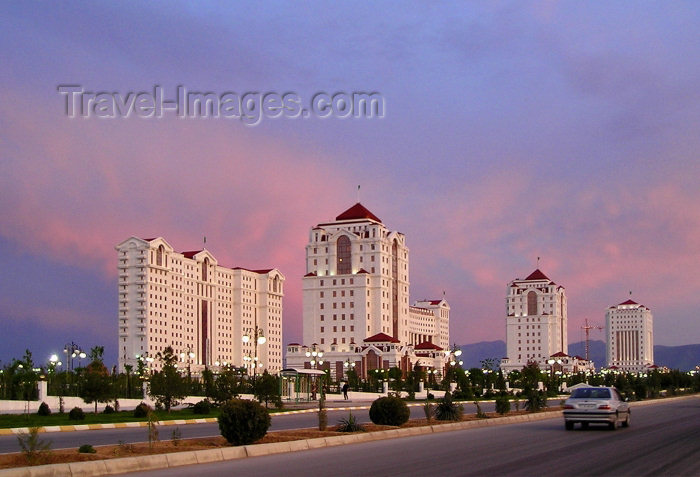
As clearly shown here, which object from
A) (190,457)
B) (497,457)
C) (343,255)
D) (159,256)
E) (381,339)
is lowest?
(381,339)

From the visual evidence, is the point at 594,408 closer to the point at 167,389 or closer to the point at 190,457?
the point at 190,457

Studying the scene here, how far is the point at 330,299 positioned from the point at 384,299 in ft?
26.6

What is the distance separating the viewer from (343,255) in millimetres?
147625

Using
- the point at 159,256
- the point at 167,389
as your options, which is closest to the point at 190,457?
the point at 167,389

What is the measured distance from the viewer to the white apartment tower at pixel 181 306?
165875 mm

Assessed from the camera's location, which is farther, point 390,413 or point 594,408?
point 390,413

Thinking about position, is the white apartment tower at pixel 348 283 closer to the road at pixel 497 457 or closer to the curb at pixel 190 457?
the curb at pixel 190 457

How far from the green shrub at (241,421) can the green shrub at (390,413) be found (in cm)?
769

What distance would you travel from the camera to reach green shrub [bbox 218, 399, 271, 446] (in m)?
19.9

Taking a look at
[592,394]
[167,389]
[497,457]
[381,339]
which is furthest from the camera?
[381,339]

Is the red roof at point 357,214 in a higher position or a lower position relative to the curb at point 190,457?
higher

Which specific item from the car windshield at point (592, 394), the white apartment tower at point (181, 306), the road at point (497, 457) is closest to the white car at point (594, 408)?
the car windshield at point (592, 394)

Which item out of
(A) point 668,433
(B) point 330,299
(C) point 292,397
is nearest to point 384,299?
(B) point 330,299

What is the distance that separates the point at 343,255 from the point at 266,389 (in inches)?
4059
